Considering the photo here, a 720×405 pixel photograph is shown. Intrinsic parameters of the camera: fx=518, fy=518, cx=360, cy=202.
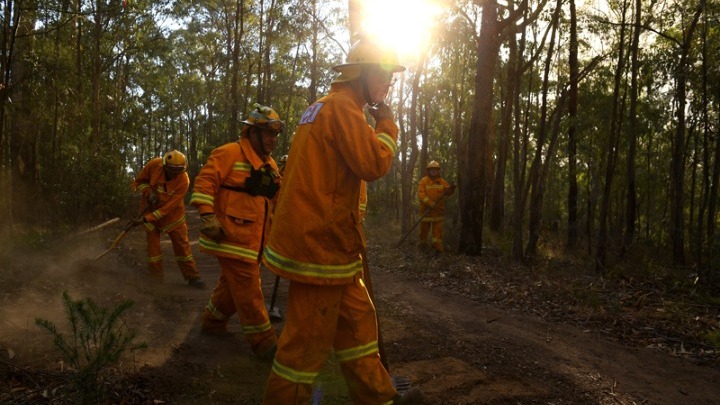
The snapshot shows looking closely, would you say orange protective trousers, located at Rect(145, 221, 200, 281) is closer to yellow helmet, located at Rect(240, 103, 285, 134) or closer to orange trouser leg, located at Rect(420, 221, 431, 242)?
yellow helmet, located at Rect(240, 103, 285, 134)

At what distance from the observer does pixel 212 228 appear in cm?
435

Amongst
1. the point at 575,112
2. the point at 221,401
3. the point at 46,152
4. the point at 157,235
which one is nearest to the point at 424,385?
the point at 221,401

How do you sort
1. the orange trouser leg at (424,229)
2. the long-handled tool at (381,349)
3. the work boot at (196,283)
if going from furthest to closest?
the orange trouser leg at (424,229) < the work boot at (196,283) < the long-handled tool at (381,349)

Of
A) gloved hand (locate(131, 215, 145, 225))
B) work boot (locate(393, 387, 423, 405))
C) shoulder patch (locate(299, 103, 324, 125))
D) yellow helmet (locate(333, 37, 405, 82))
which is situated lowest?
work boot (locate(393, 387, 423, 405))

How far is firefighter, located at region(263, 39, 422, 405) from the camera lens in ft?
9.04

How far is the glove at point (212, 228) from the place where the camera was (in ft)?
14.3

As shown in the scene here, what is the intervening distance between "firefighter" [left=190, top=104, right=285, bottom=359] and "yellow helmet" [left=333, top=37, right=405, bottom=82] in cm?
187

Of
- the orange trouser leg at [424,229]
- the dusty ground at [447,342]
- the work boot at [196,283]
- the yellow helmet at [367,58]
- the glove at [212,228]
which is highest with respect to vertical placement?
the yellow helmet at [367,58]

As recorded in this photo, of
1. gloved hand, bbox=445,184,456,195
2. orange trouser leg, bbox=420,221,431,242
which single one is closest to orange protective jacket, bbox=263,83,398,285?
gloved hand, bbox=445,184,456,195

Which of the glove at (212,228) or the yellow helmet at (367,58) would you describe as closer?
the yellow helmet at (367,58)

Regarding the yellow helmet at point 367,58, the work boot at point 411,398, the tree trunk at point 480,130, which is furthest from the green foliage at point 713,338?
the tree trunk at point 480,130

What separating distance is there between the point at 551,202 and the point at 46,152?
2859 centimetres

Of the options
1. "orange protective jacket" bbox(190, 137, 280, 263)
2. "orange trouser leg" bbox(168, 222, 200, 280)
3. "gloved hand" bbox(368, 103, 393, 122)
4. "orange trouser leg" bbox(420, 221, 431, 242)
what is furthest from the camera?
"orange trouser leg" bbox(420, 221, 431, 242)

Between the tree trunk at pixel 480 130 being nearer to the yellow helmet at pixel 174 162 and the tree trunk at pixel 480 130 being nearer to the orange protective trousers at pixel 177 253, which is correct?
the orange protective trousers at pixel 177 253
